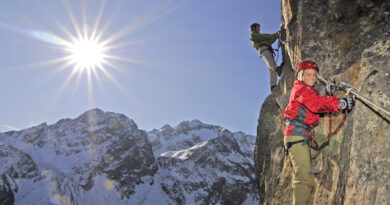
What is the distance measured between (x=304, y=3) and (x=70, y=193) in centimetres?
17934

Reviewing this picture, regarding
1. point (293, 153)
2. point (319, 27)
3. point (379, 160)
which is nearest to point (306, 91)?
point (293, 153)

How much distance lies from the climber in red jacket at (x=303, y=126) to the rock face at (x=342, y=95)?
56 centimetres

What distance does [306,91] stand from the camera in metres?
5.38

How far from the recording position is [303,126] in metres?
5.67

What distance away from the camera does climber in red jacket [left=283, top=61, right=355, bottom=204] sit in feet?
17.1

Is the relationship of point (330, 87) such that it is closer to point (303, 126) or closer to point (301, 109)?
point (301, 109)

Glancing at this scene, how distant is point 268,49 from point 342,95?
668 centimetres

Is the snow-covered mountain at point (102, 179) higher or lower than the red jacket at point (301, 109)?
lower

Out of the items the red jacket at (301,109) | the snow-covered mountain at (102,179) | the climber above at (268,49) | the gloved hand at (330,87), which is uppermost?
the climber above at (268,49)

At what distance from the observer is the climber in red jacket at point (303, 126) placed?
17.1ft

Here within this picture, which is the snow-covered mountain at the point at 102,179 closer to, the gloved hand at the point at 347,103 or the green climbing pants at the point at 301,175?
the green climbing pants at the point at 301,175

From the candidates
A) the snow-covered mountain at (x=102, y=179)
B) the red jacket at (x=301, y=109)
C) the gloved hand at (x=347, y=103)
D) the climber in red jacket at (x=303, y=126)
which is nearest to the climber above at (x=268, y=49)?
the climber in red jacket at (x=303, y=126)

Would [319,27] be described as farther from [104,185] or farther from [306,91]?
[104,185]

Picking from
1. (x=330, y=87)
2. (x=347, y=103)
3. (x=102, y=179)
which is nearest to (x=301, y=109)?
(x=330, y=87)
